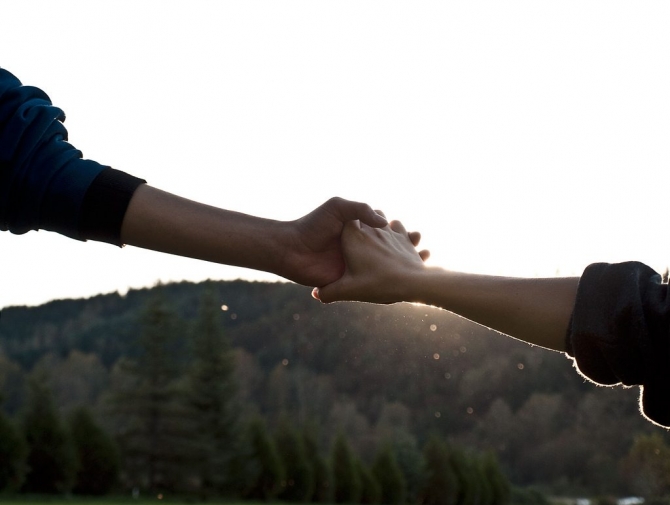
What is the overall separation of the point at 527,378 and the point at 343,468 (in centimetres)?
3789

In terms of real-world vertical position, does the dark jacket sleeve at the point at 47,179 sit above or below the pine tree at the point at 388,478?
above

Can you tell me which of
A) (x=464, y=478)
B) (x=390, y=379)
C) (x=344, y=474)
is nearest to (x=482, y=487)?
(x=464, y=478)

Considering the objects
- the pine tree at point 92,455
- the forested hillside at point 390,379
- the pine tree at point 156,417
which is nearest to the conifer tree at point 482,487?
the forested hillside at point 390,379

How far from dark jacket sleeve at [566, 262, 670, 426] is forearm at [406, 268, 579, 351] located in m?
0.12

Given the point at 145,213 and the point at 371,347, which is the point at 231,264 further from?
the point at 371,347

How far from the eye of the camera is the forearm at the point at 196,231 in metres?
2.32

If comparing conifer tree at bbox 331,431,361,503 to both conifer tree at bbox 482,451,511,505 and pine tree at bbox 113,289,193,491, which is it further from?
conifer tree at bbox 482,451,511,505

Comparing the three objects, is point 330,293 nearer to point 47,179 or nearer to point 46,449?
point 47,179

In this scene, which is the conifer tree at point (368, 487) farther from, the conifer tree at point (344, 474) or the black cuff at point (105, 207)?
the black cuff at point (105, 207)

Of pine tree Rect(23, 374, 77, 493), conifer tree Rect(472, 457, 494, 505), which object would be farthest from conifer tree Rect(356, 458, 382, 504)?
pine tree Rect(23, 374, 77, 493)

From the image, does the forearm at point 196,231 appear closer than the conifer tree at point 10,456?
Yes

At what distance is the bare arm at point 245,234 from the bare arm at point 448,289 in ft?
0.24

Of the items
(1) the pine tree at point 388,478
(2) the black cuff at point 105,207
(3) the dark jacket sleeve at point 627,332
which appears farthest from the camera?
(1) the pine tree at point 388,478

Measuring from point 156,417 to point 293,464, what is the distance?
822 cm
